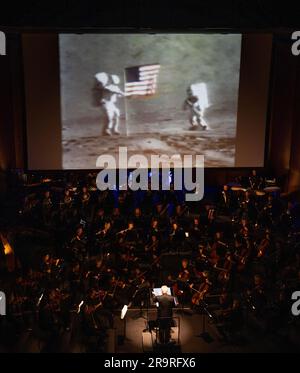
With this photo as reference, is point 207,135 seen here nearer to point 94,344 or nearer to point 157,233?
point 157,233

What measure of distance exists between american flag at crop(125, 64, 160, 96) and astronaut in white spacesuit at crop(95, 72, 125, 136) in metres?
0.25

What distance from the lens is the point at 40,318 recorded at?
7633mm

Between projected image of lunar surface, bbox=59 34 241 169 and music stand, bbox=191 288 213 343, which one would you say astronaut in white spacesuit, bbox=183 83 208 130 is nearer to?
projected image of lunar surface, bbox=59 34 241 169

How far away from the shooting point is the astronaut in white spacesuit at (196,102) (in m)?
12.3

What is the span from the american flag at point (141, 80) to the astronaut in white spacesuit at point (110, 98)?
0.83 ft

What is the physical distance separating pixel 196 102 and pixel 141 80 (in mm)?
1528

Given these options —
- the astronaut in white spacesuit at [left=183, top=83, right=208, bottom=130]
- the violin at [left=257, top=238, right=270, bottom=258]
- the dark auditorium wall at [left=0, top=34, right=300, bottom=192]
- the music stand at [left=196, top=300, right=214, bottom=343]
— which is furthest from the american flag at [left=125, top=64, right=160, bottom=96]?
the music stand at [left=196, top=300, right=214, bottom=343]

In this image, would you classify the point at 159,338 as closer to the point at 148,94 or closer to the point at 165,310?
the point at 165,310

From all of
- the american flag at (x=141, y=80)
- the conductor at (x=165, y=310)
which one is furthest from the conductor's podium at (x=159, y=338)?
the american flag at (x=141, y=80)

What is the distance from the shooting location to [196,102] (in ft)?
40.7

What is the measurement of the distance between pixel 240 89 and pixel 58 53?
4.77 m

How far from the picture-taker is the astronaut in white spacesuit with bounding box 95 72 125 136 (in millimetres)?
12102

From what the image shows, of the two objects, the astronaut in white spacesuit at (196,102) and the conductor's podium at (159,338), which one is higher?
the astronaut in white spacesuit at (196,102)

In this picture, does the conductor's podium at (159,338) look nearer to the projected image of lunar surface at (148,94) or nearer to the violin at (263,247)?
the violin at (263,247)
